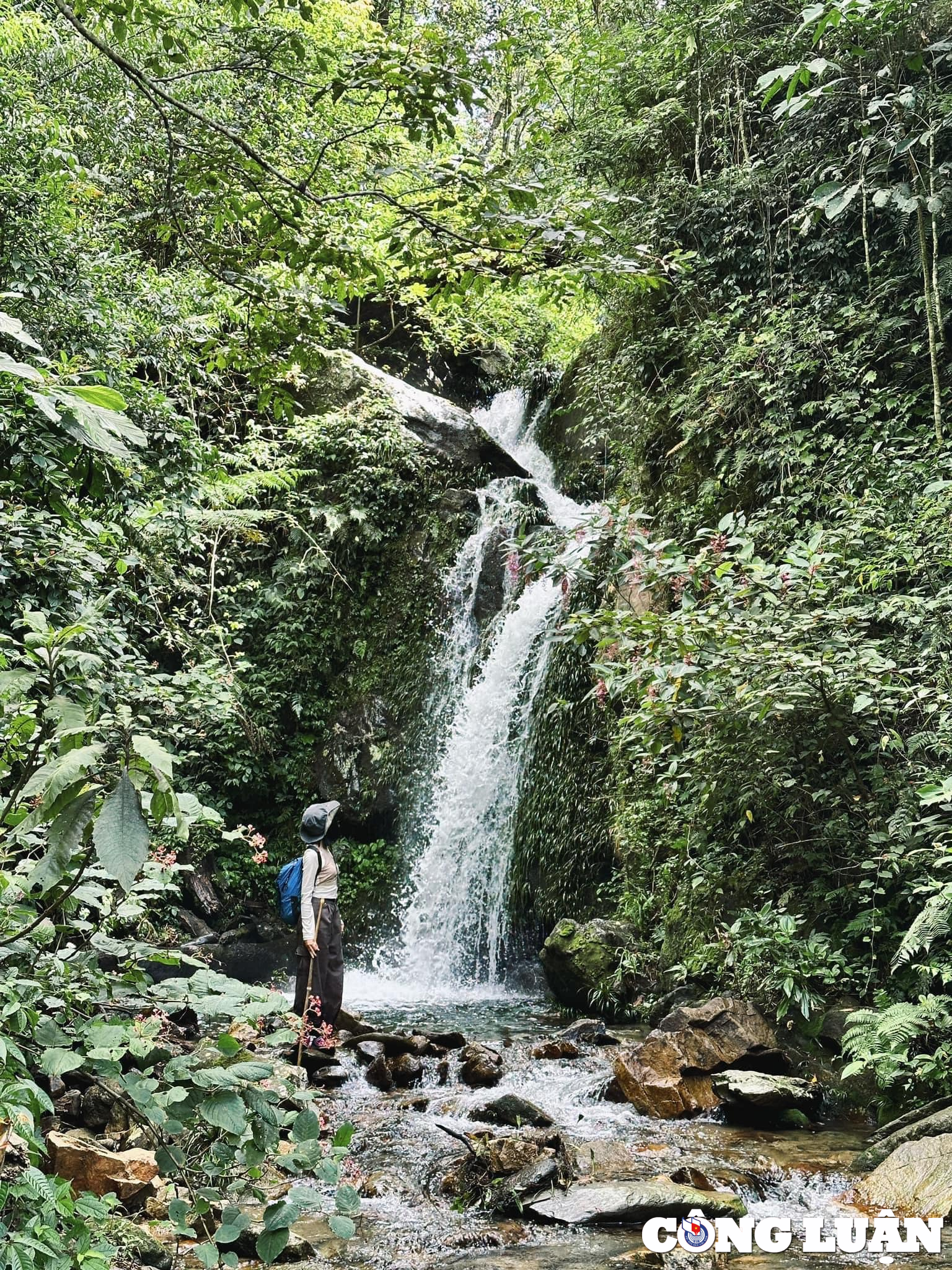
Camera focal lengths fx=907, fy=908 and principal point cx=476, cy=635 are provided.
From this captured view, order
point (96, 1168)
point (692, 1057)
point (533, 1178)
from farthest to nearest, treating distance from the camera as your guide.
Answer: point (692, 1057)
point (533, 1178)
point (96, 1168)

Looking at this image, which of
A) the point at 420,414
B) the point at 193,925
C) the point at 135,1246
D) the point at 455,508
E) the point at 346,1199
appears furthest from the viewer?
the point at 420,414

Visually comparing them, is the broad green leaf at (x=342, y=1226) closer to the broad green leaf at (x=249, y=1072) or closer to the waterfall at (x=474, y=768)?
the broad green leaf at (x=249, y=1072)

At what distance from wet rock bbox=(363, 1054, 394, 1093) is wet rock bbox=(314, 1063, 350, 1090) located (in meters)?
0.16

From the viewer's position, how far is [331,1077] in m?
5.94

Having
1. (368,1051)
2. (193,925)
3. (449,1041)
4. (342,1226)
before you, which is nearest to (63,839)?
(342,1226)

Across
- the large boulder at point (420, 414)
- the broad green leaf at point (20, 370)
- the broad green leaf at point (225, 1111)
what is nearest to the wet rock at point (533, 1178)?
the broad green leaf at point (225, 1111)

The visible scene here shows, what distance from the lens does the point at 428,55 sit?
331cm

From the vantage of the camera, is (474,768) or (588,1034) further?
(474,768)

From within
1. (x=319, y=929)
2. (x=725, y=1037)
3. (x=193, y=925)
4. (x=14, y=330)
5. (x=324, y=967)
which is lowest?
(x=725, y=1037)

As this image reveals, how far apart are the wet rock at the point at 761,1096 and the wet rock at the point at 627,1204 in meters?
1.19

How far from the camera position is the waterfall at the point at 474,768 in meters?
10.1

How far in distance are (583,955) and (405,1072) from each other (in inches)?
90.5

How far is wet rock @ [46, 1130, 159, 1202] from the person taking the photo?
3.38 metres

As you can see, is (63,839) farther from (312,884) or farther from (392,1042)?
(392,1042)
